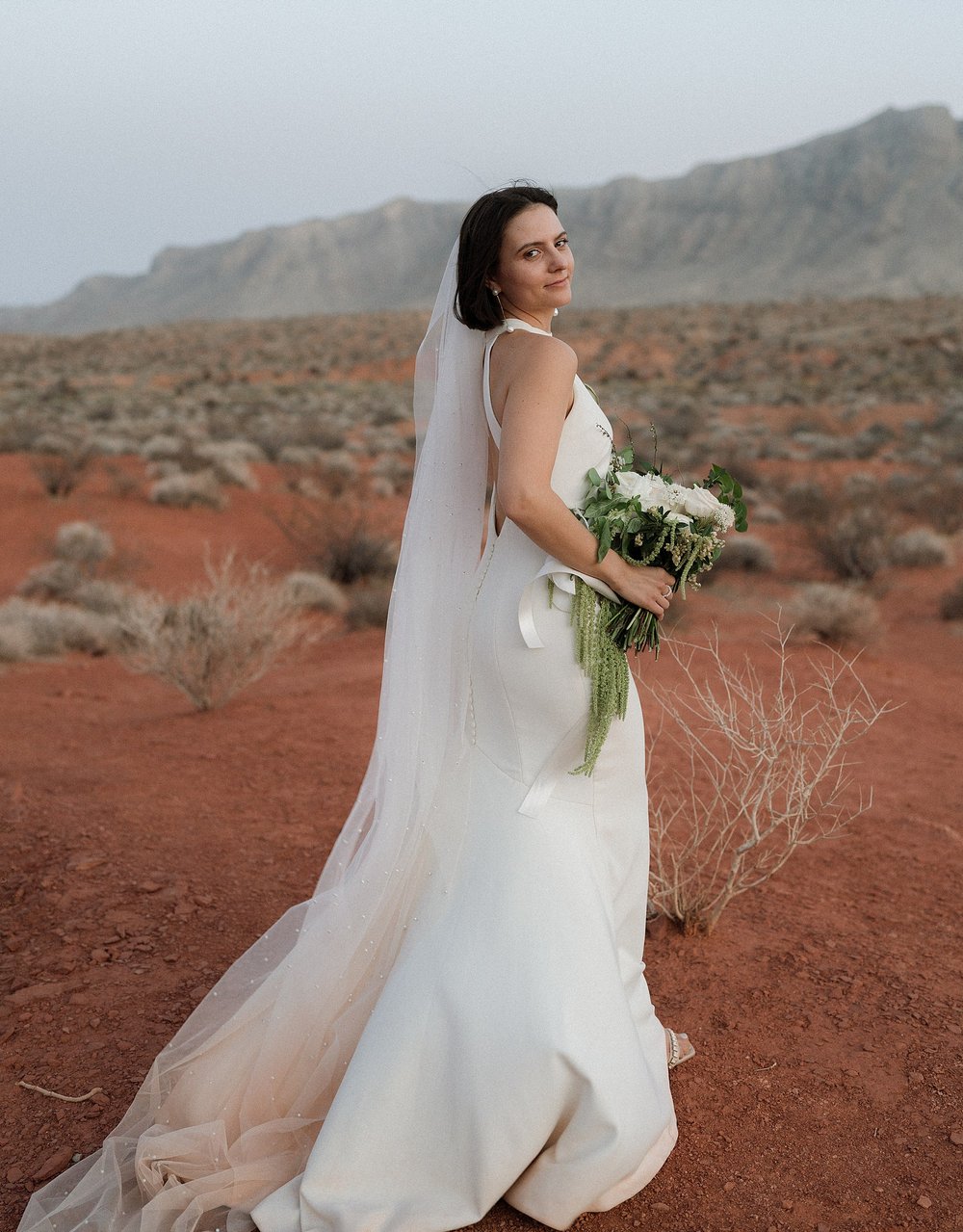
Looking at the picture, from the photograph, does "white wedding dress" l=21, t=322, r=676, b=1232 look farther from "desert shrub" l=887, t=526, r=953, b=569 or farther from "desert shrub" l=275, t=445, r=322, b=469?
"desert shrub" l=275, t=445, r=322, b=469

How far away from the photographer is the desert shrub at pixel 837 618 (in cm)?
885

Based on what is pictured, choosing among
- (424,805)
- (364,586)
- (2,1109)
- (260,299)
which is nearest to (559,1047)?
(424,805)

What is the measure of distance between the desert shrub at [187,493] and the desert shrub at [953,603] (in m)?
9.66

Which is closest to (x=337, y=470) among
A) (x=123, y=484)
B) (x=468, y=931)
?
(x=123, y=484)

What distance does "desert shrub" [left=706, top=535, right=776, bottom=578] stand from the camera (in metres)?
12.4

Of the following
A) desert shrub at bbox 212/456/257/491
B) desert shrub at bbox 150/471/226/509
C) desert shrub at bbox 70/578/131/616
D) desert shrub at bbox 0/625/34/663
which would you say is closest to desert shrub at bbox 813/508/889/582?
desert shrub at bbox 70/578/131/616

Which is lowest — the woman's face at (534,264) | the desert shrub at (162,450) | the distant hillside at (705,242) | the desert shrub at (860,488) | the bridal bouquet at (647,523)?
the desert shrub at (860,488)

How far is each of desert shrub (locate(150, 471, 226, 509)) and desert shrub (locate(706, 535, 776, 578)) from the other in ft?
23.4

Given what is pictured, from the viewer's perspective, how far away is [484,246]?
2.40 m

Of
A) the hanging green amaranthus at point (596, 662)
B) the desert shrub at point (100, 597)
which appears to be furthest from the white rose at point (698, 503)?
the desert shrub at point (100, 597)

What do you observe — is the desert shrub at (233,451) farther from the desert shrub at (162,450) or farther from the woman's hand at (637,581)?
the woman's hand at (637,581)

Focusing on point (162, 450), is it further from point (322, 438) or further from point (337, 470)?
point (322, 438)

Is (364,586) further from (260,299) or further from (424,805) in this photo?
(260,299)

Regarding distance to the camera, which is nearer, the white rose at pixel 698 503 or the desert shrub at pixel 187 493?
the white rose at pixel 698 503
